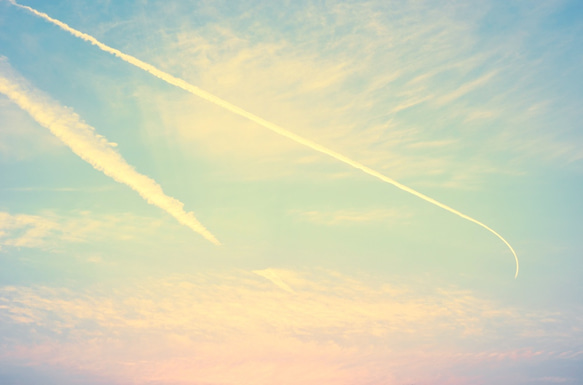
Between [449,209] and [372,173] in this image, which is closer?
[372,173]

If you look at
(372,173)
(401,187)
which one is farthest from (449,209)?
(372,173)

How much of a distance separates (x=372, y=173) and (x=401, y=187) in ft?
24.6

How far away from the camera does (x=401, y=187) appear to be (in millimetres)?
74312

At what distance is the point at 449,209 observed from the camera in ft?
255

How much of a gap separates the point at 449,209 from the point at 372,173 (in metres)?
20.7

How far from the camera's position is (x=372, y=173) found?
72.3 metres

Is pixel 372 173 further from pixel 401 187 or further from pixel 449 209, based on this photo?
pixel 449 209
